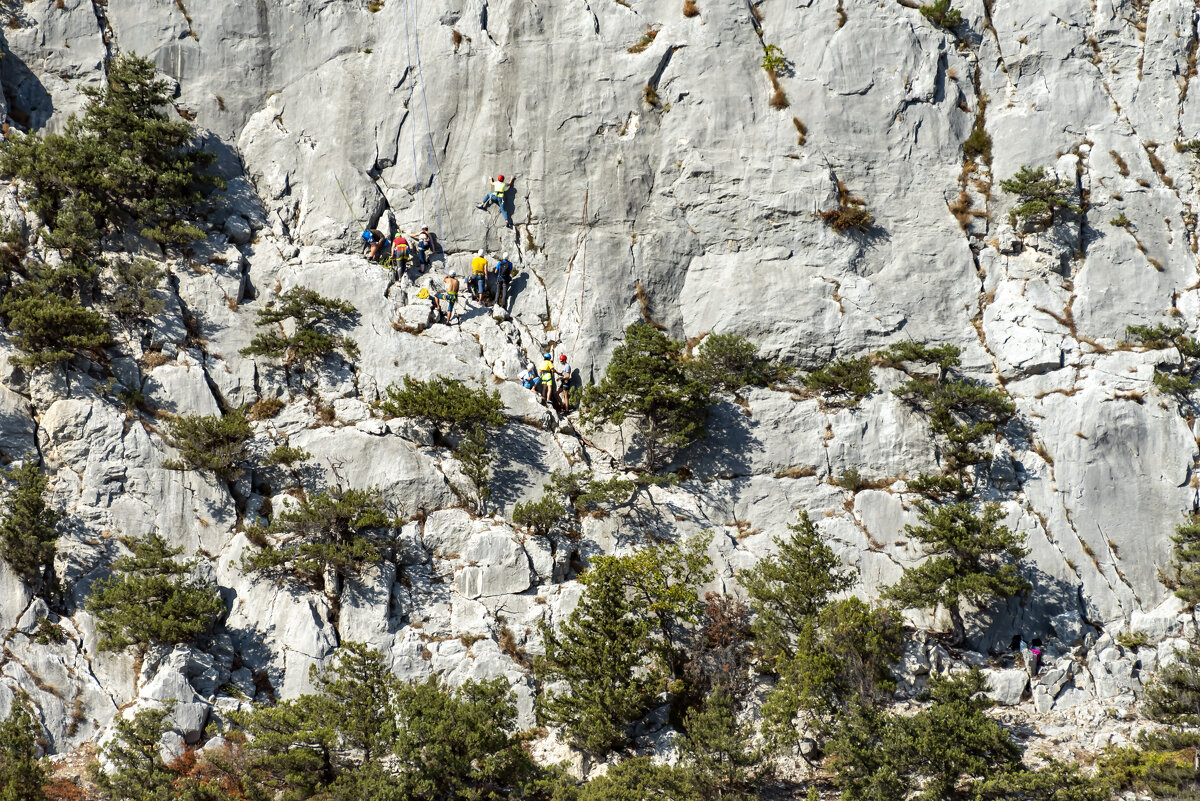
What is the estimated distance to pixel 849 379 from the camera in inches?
1099

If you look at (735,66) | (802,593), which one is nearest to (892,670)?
(802,593)

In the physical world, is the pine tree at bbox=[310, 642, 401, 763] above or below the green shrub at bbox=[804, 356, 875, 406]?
below

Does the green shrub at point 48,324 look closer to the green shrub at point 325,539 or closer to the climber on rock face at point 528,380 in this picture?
the green shrub at point 325,539

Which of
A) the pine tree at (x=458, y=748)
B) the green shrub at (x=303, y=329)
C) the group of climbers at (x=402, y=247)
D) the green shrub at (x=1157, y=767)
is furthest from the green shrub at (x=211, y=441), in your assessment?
the green shrub at (x=1157, y=767)

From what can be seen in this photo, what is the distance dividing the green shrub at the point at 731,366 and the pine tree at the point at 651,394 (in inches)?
33.7

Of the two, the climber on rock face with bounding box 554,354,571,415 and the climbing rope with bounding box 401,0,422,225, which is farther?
the climbing rope with bounding box 401,0,422,225

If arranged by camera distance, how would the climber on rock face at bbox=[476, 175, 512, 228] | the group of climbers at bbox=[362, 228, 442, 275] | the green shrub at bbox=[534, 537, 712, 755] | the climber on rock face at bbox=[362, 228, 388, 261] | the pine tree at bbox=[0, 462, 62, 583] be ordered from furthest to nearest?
the climber on rock face at bbox=[476, 175, 512, 228]
the climber on rock face at bbox=[362, 228, 388, 261]
the group of climbers at bbox=[362, 228, 442, 275]
the pine tree at bbox=[0, 462, 62, 583]
the green shrub at bbox=[534, 537, 712, 755]

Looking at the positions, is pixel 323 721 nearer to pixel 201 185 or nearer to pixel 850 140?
pixel 201 185

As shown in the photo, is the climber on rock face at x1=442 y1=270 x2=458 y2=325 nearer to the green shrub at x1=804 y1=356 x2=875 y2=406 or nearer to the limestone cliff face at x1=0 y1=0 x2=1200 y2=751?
the limestone cliff face at x1=0 y1=0 x2=1200 y2=751

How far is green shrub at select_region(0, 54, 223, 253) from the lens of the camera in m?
28.2

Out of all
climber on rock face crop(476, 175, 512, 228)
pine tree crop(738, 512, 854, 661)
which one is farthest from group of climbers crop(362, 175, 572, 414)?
pine tree crop(738, 512, 854, 661)

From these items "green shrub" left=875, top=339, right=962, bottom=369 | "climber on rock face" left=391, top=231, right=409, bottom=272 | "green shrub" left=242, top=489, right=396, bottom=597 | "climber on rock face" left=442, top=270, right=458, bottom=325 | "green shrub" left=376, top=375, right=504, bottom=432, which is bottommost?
"green shrub" left=242, top=489, right=396, bottom=597

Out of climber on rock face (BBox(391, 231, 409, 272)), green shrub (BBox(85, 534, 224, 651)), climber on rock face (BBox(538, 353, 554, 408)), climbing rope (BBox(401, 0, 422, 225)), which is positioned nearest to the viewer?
green shrub (BBox(85, 534, 224, 651))

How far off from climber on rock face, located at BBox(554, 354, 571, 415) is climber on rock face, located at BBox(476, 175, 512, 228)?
647 cm
